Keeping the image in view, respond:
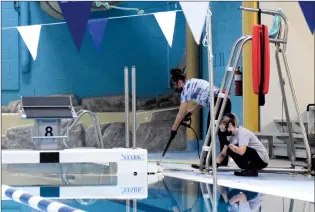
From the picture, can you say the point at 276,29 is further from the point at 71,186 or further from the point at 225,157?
the point at 71,186

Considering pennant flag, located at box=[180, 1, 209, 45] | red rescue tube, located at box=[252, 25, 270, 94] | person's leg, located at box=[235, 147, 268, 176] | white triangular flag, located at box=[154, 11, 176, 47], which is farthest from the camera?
white triangular flag, located at box=[154, 11, 176, 47]

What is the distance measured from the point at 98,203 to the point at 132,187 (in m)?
1.10

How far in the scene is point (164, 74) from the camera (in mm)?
10125

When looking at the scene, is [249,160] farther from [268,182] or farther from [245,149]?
[268,182]

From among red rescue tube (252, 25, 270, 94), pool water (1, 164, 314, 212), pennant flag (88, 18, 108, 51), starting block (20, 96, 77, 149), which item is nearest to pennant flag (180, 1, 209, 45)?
pool water (1, 164, 314, 212)

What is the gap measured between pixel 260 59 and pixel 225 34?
149 inches

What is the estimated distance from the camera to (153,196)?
4.28 m

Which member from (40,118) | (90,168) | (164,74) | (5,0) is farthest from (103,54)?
(40,118)

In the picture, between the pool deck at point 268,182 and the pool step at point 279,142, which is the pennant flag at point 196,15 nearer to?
the pool deck at point 268,182

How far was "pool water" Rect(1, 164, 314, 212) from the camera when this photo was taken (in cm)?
361

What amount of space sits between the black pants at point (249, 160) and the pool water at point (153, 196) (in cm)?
53

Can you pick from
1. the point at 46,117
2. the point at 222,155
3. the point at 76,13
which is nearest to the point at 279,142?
the point at 222,155

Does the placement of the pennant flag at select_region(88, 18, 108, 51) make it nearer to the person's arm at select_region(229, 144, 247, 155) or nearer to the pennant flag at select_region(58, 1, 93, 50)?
the pennant flag at select_region(58, 1, 93, 50)

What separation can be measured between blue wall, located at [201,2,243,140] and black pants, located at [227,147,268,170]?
103 inches
